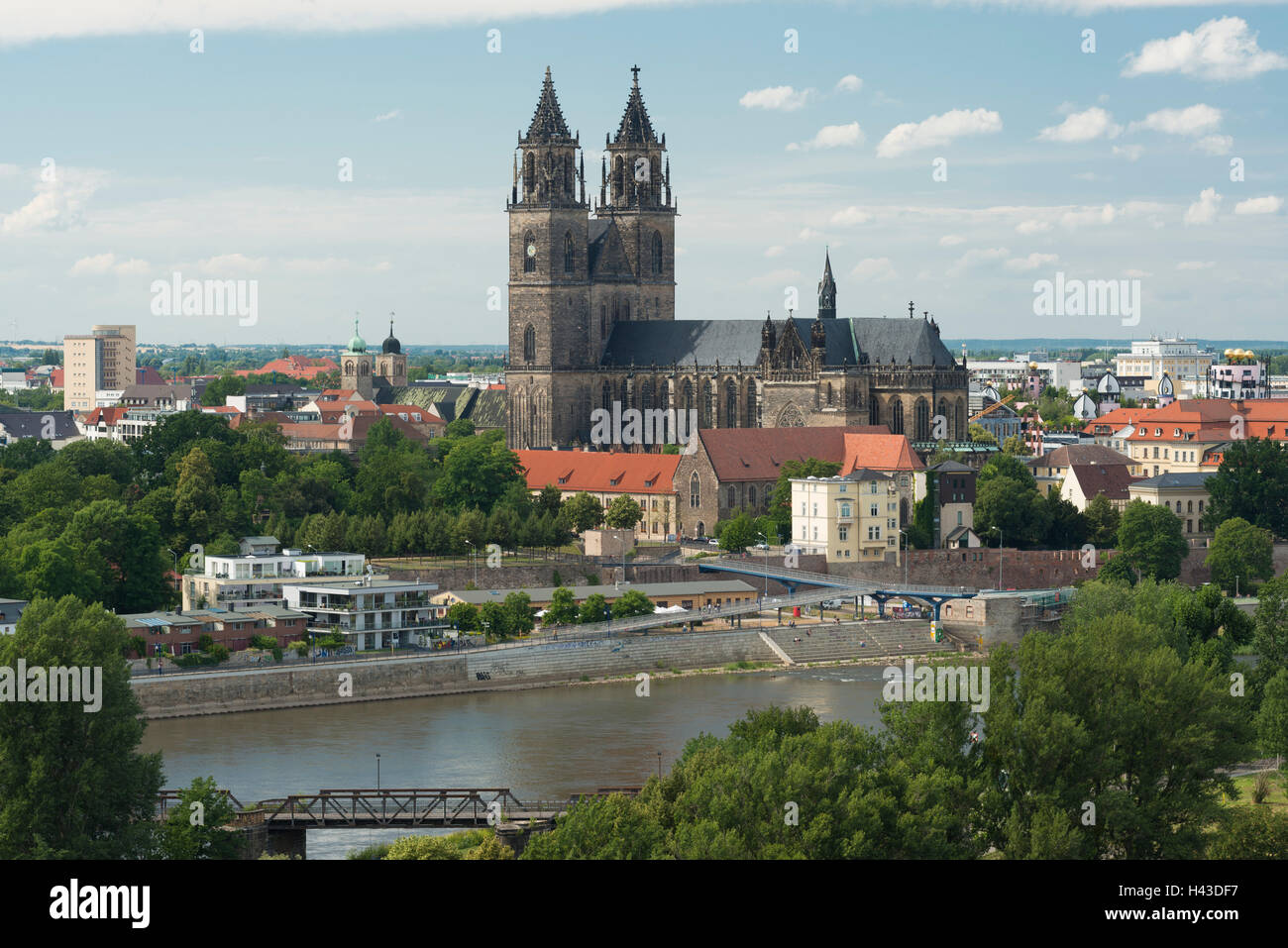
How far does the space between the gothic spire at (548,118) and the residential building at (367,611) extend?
38.2 meters

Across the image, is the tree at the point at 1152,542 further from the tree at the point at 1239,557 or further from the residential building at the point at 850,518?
the residential building at the point at 850,518

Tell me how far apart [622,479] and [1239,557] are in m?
22.3

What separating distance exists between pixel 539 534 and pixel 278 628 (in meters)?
18.0

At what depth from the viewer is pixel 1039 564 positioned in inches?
2835

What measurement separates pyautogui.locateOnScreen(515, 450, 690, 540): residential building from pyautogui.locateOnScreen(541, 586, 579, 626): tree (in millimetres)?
16942

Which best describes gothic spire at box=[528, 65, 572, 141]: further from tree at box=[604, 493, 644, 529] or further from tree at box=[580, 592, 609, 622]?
tree at box=[580, 592, 609, 622]

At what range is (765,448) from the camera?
79.2 meters

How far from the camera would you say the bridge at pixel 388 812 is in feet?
107

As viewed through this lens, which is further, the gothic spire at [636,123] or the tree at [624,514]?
the gothic spire at [636,123]

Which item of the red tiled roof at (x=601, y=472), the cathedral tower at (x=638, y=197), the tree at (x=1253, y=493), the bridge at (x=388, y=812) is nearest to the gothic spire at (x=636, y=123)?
the cathedral tower at (x=638, y=197)

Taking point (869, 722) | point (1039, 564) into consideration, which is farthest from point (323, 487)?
point (869, 722)

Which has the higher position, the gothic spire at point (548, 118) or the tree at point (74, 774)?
the gothic spire at point (548, 118)
